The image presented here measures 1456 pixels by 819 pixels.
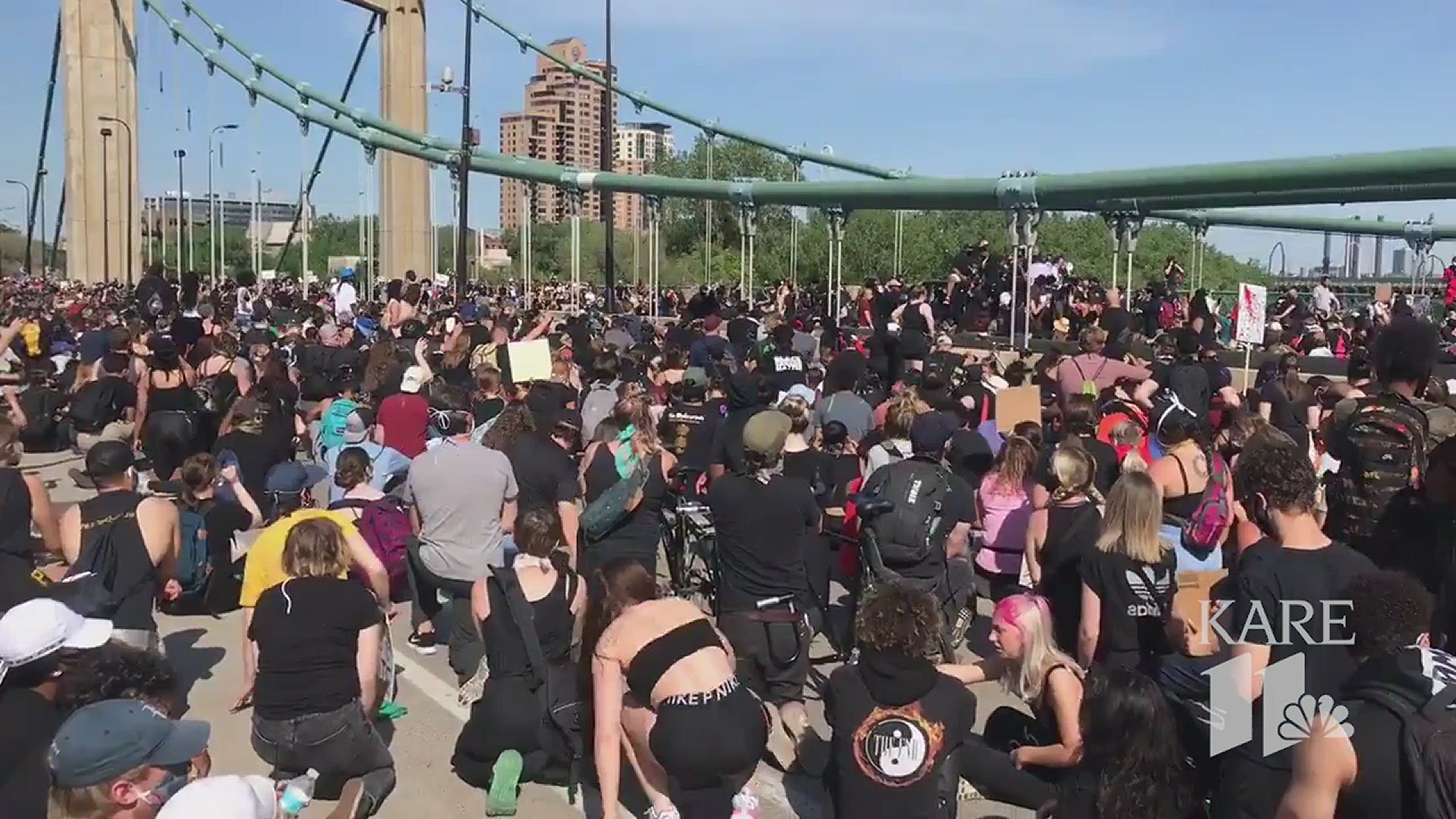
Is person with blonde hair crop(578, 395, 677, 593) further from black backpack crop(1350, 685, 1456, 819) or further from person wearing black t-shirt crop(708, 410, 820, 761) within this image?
black backpack crop(1350, 685, 1456, 819)

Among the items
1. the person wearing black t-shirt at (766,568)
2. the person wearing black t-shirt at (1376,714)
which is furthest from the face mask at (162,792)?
the person wearing black t-shirt at (766,568)

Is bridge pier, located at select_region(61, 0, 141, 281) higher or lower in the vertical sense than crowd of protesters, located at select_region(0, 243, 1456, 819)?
higher

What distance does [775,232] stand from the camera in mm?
68938

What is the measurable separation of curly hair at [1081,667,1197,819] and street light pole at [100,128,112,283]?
2011 inches

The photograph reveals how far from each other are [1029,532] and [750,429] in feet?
5.16

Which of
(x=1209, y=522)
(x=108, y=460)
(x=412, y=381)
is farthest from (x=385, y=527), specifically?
(x=1209, y=522)

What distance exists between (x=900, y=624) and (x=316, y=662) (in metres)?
2.29

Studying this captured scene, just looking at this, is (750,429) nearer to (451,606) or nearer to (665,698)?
(665,698)

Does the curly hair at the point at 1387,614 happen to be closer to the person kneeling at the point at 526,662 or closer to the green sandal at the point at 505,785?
the person kneeling at the point at 526,662

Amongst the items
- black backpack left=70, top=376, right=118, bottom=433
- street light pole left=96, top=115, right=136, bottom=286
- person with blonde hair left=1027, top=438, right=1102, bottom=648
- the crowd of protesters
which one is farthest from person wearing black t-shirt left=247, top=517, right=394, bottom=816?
street light pole left=96, top=115, right=136, bottom=286

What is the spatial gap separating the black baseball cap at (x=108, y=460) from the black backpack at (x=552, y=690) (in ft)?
6.32

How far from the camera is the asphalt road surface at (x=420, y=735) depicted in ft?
17.5

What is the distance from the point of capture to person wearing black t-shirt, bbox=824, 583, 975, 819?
404cm

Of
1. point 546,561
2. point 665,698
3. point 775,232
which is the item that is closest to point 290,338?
point 546,561
